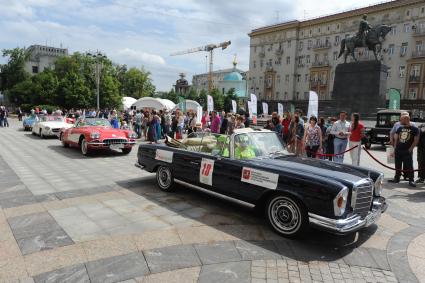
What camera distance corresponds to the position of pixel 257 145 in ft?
18.9

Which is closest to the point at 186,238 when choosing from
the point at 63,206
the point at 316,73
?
the point at 63,206

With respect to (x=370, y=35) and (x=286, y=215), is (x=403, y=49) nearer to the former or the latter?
(x=370, y=35)

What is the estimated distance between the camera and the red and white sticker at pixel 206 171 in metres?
5.72

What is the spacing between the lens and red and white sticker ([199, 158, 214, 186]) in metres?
5.72

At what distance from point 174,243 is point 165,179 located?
2.67m

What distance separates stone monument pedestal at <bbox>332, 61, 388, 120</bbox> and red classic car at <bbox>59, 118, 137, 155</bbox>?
70.7 ft

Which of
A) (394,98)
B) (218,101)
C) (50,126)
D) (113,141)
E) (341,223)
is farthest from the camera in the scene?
(218,101)

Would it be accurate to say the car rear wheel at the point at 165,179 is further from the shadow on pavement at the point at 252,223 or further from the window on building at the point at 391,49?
the window on building at the point at 391,49

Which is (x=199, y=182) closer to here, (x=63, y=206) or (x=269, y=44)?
(x=63, y=206)

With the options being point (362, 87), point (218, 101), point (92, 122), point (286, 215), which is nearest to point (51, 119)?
point (92, 122)

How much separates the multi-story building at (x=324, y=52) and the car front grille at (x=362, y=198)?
49.0 m

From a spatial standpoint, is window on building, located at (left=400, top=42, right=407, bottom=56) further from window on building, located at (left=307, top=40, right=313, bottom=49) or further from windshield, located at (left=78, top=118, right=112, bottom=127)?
windshield, located at (left=78, top=118, right=112, bottom=127)

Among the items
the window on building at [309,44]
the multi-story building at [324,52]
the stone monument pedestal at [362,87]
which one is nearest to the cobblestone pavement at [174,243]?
the stone monument pedestal at [362,87]

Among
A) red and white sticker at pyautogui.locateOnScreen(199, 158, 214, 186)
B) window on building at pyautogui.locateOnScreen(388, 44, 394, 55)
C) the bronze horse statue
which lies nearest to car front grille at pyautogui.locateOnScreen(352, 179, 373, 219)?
red and white sticker at pyautogui.locateOnScreen(199, 158, 214, 186)
